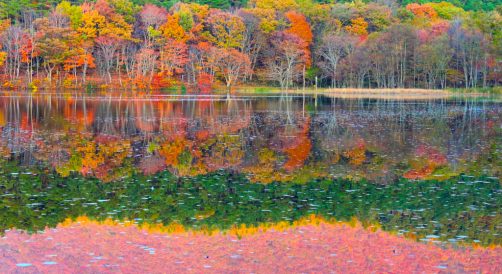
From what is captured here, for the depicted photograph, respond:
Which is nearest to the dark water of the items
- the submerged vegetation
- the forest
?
the submerged vegetation

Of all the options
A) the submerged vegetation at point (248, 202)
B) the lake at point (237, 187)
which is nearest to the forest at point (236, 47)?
the lake at point (237, 187)

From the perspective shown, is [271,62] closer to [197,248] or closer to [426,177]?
A: [426,177]

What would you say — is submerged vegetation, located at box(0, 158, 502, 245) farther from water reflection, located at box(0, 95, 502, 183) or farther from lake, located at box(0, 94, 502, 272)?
water reflection, located at box(0, 95, 502, 183)

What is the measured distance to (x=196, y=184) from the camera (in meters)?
14.7

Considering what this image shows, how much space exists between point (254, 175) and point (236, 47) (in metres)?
66.5

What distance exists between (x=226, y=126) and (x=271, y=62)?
165 feet

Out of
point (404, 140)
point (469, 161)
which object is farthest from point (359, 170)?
point (404, 140)

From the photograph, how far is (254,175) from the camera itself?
52.3ft

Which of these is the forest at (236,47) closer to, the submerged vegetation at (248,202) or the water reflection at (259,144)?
the water reflection at (259,144)

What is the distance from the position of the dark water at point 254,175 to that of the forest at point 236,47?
44336mm

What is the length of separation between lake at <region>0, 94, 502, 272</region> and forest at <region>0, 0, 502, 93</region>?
46.6m

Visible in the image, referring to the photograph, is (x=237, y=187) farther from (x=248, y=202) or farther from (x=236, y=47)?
(x=236, y=47)

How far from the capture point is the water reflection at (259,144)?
16.7 m

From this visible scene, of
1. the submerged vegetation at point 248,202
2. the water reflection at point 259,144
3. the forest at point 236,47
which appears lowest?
the submerged vegetation at point 248,202
